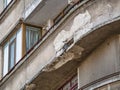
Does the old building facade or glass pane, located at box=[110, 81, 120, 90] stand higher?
the old building facade

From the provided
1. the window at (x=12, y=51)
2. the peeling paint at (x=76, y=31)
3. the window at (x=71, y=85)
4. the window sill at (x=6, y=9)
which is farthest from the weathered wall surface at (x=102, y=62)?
the window sill at (x=6, y=9)

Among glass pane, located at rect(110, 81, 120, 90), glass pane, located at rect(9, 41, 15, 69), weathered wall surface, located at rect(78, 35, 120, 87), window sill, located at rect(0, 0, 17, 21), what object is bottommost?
glass pane, located at rect(110, 81, 120, 90)

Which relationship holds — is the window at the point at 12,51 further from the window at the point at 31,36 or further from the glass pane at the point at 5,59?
the window at the point at 31,36

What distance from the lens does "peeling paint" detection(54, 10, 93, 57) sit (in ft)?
46.1

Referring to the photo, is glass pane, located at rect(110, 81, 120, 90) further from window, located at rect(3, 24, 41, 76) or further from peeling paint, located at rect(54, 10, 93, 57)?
window, located at rect(3, 24, 41, 76)

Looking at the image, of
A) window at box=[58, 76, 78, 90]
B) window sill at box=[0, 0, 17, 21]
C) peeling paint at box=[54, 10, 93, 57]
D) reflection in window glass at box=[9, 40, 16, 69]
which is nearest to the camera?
peeling paint at box=[54, 10, 93, 57]

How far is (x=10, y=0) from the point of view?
65.9 feet

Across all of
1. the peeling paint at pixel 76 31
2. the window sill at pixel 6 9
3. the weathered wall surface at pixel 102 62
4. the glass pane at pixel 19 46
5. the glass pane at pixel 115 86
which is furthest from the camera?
the window sill at pixel 6 9

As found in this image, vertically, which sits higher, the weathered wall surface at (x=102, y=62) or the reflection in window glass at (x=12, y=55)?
the reflection in window glass at (x=12, y=55)

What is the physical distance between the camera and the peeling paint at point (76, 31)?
14.0 m

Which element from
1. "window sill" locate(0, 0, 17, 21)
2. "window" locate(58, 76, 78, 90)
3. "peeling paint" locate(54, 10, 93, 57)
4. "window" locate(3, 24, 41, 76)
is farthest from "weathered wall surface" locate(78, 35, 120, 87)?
"window sill" locate(0, 0, 17, 21)

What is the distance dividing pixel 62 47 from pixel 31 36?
11.5 ft

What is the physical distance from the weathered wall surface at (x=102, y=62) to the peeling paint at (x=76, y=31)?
21.1 inches

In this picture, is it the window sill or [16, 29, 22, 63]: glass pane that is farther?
the window sill
